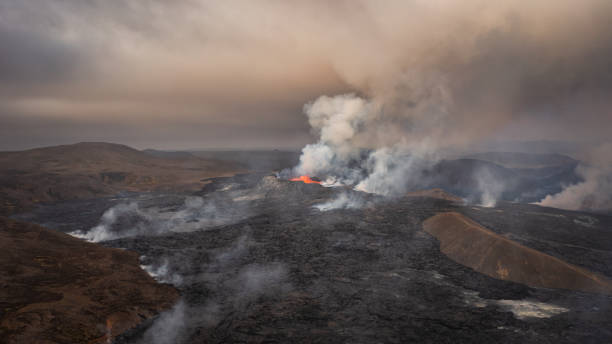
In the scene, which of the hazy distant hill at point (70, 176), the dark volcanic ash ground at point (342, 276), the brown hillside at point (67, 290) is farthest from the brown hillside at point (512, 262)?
the hazy distant hill at point (70, 176)

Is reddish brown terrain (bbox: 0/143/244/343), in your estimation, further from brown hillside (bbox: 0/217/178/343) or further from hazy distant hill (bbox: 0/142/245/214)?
hazy distant hill (bbox: 0/142/245/214)

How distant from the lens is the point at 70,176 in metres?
94.5

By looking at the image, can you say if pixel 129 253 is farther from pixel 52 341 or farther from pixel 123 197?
pixel 123 197

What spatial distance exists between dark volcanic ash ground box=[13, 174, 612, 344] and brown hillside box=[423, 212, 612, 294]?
4.27 feet

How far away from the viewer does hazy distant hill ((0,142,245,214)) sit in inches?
3063

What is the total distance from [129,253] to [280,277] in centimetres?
1787

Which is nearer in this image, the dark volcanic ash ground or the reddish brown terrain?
the reddish brown terrain

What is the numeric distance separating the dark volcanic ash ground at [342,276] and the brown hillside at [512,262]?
1301mm

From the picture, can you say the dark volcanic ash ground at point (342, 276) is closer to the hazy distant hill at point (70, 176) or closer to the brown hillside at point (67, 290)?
the brown hillside at point (67, 290)

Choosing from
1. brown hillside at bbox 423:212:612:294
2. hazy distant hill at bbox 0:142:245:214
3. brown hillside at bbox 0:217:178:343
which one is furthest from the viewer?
hazy distant hill at bbox 0:142:245:214

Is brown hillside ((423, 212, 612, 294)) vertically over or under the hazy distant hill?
under

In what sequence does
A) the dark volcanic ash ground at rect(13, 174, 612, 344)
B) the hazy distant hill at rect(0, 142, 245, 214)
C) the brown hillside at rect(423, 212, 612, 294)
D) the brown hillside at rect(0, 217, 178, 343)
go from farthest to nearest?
the hazy distant hill at rect(0, 142, 245, 214)
the brown hillside at rect(423, 212, 612, 294)
the dark volcanic ash ground at rect(13, 174, 612, 344)
the brown hillside at rect(0, 217, 178, 343)

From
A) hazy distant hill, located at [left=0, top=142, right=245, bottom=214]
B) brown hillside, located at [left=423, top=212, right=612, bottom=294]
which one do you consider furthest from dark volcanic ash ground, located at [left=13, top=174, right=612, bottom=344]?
hazy distant hill, located at [left=0, top=142, right=245, bottom=214]

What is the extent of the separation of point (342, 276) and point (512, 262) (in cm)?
1761
